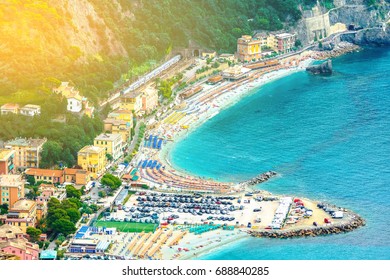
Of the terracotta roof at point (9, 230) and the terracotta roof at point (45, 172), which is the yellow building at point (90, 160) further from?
the terracotta roof at point (9, 230)

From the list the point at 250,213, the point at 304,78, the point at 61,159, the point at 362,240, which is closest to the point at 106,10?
the point at 304,78

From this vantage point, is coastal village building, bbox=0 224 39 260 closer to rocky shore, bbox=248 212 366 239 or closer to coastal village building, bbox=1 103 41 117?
rocky shore, bbox=248 212 366 239

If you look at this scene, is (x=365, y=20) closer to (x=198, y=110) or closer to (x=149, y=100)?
(x=198, y=110)

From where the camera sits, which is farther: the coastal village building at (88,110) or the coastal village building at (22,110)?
the coastal village building at (88,110)

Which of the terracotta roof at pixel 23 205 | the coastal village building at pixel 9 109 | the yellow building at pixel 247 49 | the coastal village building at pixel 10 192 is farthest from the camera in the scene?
the yellow building at pixel 247 49

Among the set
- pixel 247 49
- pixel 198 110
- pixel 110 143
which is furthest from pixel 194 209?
pixel 247 49

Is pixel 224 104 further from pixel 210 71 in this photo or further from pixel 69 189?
pixel 69 189

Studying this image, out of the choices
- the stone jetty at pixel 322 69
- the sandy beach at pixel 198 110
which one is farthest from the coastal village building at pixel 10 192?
the stone jetty at pixel 322 69
